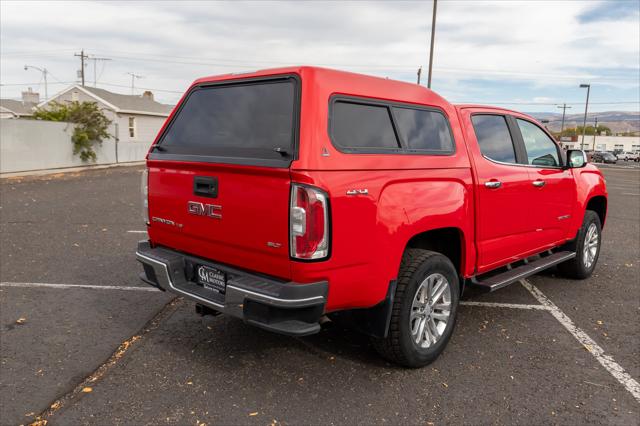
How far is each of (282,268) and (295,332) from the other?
374 mm

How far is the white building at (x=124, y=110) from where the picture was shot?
34719 mm

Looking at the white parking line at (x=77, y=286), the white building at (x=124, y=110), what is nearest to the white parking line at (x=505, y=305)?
the white parking line at (x=77, y=286)

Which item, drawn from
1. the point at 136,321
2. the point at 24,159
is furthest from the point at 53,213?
the point at 24,159

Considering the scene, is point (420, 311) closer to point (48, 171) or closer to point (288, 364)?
point (288, 364)

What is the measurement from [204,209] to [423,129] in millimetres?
1715

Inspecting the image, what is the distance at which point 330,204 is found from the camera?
2.83m

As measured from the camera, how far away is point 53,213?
32.9 feet

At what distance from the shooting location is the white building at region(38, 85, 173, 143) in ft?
114

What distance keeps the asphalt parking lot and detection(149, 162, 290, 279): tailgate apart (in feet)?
2.87

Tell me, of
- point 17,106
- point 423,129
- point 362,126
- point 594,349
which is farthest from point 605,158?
point 17,106

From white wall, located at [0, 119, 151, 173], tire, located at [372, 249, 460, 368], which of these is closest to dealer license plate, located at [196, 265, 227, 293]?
tire, located at [372, 249, 460, 368]

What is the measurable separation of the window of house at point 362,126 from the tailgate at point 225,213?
501mm

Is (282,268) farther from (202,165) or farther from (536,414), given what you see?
(536,414)

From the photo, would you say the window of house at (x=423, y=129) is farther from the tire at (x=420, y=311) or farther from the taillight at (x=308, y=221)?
the taillight at (x=308, y=221)
